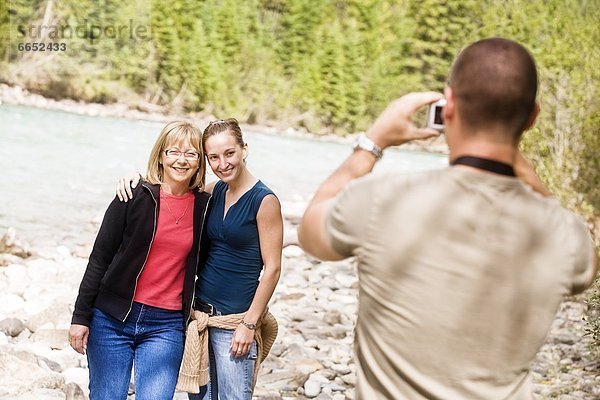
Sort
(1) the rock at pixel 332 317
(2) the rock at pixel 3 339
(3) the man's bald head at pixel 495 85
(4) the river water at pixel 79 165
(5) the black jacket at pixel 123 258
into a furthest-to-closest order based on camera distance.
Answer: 1. (4) the river water at pixel 79 165
2. (1) the rock at pixel 332 317
3. (2) the rock at pixel 3 339
4. (5) the black jacket at pixel 123 258
5. (3) the man's bald head at pixel 495 85

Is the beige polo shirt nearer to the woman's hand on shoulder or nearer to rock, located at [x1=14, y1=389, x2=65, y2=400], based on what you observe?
the woman's hand on shoulder

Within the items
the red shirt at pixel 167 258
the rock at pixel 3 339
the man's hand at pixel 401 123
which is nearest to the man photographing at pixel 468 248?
the man's hand at pixel 401 123

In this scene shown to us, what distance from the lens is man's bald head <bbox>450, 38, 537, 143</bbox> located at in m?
1.52

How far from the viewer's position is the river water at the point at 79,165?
13.1 metres

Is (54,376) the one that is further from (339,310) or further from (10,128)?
(10,128)

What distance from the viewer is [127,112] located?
125 feet

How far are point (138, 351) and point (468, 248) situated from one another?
2.03m

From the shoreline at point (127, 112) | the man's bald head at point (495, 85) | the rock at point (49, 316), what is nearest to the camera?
the man's bald head at point (495, 85)

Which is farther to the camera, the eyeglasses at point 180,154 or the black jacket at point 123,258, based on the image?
the eyeglasses at point 180,154

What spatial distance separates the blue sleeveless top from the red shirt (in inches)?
4.0

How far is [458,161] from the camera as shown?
157cm

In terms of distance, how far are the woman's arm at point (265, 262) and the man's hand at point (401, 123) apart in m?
1.50

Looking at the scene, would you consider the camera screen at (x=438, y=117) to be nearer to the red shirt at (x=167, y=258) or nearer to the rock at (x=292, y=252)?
the red shirt at (x=167, y=258)

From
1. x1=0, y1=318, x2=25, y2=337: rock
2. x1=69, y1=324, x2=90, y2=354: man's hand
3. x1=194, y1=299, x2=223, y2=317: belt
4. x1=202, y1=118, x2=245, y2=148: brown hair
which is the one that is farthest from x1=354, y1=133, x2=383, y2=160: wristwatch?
x1=0, y1=318, x2=25, y2=337: rock
